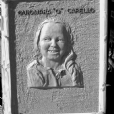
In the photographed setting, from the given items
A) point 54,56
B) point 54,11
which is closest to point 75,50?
point 54,56

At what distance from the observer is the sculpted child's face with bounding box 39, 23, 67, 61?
6.37ft

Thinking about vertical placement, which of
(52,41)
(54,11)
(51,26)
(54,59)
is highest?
(54,11)

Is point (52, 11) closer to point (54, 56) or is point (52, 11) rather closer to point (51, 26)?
point (51, 26)

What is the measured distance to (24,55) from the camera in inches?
78.5

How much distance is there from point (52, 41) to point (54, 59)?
148 millimetres

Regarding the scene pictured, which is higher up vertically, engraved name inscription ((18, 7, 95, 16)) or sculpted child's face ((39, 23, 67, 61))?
engraved name inscription ((18, 7, 95, 16))

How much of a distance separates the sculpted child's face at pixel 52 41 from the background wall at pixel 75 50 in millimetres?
77

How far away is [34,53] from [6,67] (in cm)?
25

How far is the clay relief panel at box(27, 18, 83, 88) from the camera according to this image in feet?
6.39

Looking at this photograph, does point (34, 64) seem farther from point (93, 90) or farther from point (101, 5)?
point (101, 5)

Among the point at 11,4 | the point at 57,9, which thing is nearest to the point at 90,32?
the point at 57,9

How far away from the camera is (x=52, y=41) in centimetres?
195

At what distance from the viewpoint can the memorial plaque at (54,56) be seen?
6.38ft

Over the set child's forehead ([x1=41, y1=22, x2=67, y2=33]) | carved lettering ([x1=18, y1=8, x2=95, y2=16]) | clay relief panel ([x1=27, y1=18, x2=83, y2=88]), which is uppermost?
carved lettering ([x1=18, y1=8, x2=95, y2=16])
